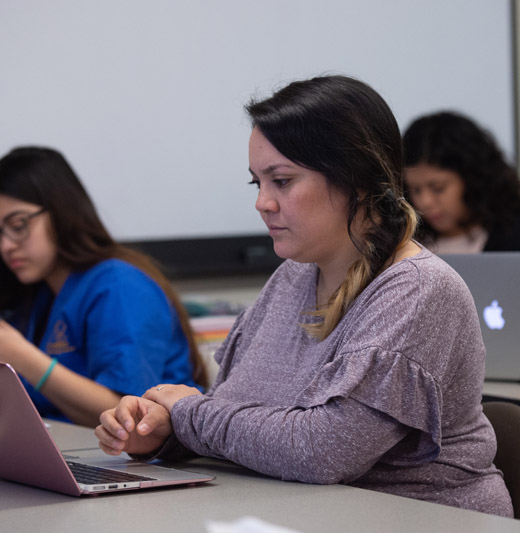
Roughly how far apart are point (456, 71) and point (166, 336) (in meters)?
1.90

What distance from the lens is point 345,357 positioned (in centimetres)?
117

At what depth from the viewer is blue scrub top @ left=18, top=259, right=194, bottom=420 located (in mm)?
2051

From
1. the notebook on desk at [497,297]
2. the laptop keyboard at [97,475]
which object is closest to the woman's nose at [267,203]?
the laptop keyboard at [97,475]

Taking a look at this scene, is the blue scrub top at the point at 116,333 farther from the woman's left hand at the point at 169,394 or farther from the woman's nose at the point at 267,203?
the woman's nose at the point at 267,203

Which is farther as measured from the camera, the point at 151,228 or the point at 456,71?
the point at 456,71

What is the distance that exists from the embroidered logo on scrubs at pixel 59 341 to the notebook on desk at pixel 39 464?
2.99ft

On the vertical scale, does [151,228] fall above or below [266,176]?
below

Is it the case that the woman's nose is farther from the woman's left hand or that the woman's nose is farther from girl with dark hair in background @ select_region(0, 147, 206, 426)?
girl with dark hair in background @ select_region(0, 147, 206, 426)

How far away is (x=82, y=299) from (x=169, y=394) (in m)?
0.87

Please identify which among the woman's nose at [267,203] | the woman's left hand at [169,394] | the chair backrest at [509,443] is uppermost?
the woman's nose at [267,203]

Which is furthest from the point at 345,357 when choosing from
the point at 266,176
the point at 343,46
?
the point at 343,46

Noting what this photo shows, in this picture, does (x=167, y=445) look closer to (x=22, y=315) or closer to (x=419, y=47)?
(x=22, y=315)

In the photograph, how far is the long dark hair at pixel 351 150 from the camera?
49.8 inches

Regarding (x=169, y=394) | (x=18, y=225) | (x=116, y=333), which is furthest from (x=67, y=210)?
(x=169, y=394)
